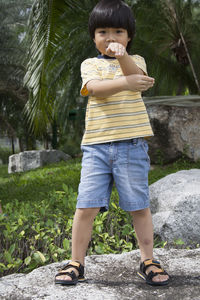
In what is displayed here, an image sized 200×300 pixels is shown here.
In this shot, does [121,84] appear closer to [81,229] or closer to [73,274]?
[81,229]

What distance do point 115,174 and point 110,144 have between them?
156mm

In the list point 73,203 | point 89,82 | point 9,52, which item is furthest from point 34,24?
point 9,52

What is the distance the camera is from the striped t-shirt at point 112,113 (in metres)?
1.98

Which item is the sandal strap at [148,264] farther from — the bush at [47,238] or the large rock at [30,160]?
the large rock at [30,160]

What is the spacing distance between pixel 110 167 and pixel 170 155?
4954mm

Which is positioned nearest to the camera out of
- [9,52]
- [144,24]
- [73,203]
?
[73,203]

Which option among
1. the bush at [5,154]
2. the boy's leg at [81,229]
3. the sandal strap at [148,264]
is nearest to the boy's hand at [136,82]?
the boy's leg at [81,229]

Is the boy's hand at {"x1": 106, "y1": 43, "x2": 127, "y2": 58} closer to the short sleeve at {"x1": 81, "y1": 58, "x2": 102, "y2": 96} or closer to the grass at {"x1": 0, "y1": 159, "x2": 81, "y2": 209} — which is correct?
the short sleeve at {"x1": 81, "y1": 58, "x2": 102, "y2": 96}

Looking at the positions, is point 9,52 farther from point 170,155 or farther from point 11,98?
point 170,155

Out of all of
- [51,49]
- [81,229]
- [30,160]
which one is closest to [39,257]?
[81,229]

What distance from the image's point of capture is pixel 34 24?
5.41 m

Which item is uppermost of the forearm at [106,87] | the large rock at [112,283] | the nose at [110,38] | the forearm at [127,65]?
the nose at [110,38]

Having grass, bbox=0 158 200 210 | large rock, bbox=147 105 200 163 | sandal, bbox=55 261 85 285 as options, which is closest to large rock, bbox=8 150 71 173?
grass, bbox=0 158 200 210

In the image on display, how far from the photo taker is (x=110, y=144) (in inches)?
78.2
